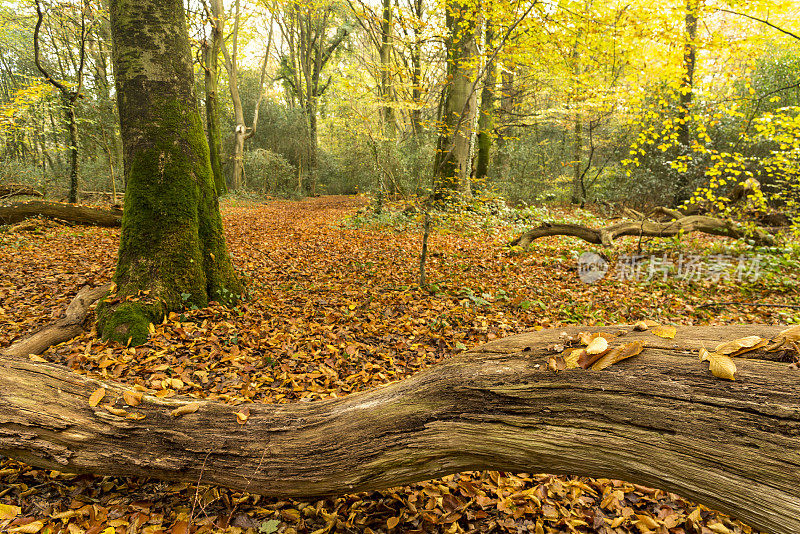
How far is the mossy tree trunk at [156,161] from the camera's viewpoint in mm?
3967

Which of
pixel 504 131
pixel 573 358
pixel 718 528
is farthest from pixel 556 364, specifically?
pixel 504 131

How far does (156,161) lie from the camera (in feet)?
13.4

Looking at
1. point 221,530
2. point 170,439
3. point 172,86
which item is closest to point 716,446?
point 221,530

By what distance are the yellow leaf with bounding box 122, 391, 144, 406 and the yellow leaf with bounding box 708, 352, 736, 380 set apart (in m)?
2.85

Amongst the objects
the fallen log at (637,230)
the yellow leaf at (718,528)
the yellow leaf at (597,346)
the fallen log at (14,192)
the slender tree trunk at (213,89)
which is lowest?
the yellow leaf at (718,528)

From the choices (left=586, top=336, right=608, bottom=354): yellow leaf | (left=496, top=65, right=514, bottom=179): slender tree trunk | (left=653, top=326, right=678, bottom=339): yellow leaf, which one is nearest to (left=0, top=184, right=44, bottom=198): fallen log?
(left=586, top=336, right=608, bottom=354): yellow leaf

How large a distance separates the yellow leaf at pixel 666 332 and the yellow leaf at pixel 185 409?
2474mm

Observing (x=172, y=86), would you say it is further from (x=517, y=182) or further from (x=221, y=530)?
(x=517, y=182)

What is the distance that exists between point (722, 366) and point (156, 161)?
16.2 feet

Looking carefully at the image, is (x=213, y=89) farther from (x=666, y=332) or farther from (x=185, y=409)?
(x=666, y=332)

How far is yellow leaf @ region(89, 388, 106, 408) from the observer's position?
7.04ft

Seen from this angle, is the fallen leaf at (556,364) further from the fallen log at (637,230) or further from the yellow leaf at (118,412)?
the fallen log at (637,230)

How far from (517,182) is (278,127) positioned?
14600 mm

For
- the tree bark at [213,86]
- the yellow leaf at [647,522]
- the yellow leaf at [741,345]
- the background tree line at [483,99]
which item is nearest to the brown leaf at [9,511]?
the yellow leaf at [647,522]
